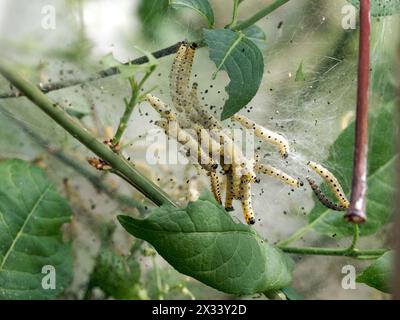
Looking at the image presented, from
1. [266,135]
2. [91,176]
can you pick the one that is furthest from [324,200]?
[91,176]

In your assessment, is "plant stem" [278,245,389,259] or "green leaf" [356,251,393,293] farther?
"plant stem" [278,245,389,259]

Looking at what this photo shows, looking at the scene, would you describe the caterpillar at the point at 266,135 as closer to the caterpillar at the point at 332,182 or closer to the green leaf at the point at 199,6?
the caterpillar at the point at 332,182

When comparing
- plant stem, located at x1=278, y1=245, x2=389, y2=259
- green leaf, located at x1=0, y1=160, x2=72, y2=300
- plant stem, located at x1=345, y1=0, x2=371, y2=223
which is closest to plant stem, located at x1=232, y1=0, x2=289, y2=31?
plant stem, located at x1=345, y1=0, x2=371, y2=223

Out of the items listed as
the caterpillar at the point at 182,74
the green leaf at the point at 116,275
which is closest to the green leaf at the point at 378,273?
the caterpillar at the point at 182,74

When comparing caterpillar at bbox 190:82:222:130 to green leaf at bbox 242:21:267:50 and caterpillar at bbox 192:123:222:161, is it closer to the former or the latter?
caterpillar at bbox 192:123:222:161

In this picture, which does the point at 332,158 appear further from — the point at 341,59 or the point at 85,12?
the point at 85,12
